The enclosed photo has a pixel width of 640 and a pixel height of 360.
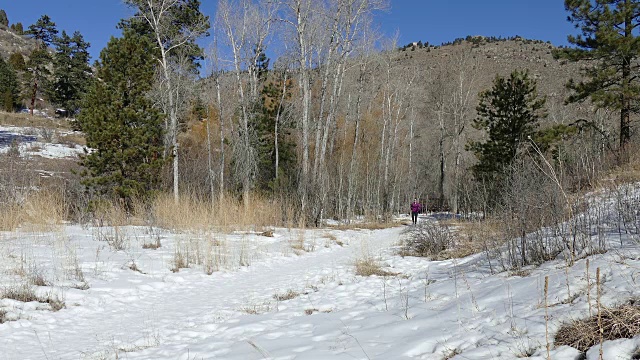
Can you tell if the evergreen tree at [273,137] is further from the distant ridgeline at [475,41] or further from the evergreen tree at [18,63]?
the distant ridgeline at [475,41]

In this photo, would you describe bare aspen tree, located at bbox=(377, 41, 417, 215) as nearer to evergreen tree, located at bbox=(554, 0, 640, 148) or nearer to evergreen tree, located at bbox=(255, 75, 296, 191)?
evergreen tree, located at bbox=(255, 75, 296, 191)

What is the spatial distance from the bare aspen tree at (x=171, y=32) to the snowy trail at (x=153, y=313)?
34.4ft

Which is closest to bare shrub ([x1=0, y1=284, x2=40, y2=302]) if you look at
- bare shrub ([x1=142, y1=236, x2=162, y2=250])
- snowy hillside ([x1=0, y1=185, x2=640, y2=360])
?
snowy hillside ([x1=0, y1=185, x2=640, y2=360])

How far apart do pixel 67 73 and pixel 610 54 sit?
156 ft

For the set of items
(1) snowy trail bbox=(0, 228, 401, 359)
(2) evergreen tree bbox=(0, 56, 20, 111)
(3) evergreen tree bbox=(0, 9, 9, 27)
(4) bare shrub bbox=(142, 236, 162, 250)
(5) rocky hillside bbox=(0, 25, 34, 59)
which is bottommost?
(1) snowy trail bbox=(0, 228, 401, 359)

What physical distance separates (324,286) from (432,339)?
3.62 meters

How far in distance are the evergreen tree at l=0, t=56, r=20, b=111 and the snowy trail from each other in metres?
45.3

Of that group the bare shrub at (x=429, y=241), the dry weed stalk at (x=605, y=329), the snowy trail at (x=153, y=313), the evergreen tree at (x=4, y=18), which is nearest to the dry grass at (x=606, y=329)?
the dry weed stalk at (x=605, y=329)

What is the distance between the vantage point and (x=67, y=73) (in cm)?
4069

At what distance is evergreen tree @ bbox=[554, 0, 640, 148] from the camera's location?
1513 cm

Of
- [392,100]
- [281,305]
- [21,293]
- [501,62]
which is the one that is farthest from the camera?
[501,62]

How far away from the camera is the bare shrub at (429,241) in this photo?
955 centimetres

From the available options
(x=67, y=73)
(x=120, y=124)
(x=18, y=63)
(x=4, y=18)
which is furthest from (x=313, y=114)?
(x=4, y=18)

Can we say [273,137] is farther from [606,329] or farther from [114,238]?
[606,329]
